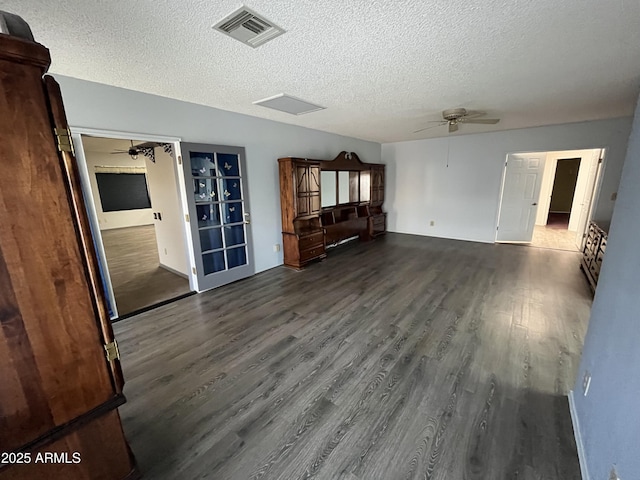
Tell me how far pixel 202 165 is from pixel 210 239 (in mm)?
1031

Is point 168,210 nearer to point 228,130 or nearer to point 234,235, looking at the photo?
point 234,235

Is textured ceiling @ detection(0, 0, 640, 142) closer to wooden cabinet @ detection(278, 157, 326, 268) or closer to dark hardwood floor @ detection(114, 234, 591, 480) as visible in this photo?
wooden cabinet @ detection(278, 157, 326, 268)

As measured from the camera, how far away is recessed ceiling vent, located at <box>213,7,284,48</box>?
1607mm

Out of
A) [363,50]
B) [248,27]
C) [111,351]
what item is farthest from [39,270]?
[363,50]

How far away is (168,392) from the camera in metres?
2.02

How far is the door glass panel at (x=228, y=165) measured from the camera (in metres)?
3.80

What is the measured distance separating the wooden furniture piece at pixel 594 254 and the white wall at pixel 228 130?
14.9 ft

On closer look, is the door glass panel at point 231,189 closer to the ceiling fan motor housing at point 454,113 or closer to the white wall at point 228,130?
the white wall at point 228,130

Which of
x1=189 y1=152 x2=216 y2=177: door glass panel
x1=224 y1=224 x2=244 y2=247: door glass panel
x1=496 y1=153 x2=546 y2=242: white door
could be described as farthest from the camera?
x1=496 y1=153 x2=546 y2=242: white door

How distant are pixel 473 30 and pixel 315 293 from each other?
3.07 m

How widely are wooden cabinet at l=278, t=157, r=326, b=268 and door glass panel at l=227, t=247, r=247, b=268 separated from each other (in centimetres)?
81

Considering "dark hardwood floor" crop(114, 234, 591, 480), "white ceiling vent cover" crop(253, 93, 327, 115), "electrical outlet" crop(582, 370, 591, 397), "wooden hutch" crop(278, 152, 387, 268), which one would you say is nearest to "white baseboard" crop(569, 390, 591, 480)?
"dark hardwood floor" crop(114, 234, 591, 480)

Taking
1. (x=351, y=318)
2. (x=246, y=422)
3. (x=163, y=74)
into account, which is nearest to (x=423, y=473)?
(x=246, y=422)

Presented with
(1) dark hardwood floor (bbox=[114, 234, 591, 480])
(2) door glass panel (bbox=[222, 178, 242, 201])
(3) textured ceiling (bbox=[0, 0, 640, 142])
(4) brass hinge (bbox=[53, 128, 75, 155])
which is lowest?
(1) dark hardwood floor (bbox=[114, 234, 591, 480])
